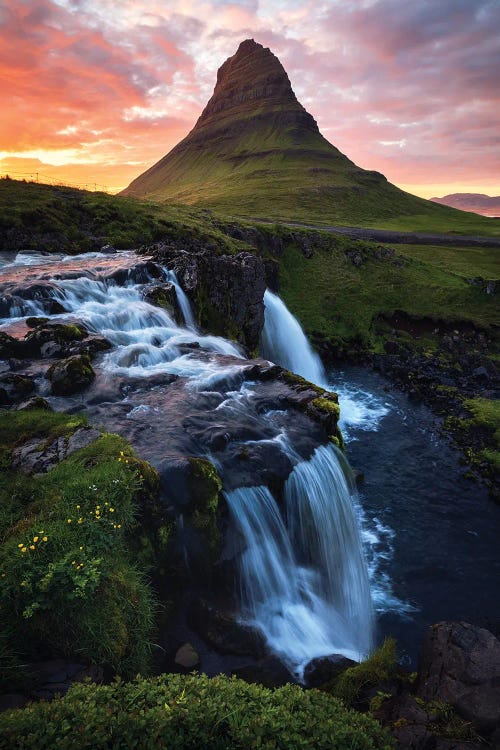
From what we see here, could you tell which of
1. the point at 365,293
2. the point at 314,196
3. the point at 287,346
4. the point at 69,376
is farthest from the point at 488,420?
the point at 314,196

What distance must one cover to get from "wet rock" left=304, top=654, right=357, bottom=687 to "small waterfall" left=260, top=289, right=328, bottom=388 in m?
26.1

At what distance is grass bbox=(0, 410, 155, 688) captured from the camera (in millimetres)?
7691

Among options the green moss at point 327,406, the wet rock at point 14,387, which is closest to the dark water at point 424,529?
the green moss at point 327,406

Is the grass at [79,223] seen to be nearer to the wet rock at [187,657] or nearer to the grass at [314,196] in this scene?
the wet rock at [187,657]

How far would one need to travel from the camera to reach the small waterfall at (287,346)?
36.8 meters

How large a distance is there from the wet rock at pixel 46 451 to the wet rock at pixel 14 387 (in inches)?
144

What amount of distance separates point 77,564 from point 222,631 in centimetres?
444

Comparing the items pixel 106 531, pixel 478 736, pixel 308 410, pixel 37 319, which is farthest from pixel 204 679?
pixel 37 319

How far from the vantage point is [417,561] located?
17.6 meters

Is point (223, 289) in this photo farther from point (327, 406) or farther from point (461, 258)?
point (461, 258)

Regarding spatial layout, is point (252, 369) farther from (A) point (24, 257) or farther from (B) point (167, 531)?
(A) point (24, 257)

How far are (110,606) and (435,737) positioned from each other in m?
6.47

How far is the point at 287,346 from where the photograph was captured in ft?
125

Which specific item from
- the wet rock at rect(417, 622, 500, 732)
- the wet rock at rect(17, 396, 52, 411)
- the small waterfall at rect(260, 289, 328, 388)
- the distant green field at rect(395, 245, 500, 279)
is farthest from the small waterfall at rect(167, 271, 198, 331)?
the distant green field at rect(395, 245, 500, 279)
